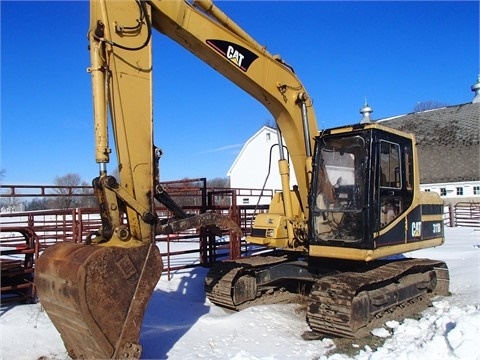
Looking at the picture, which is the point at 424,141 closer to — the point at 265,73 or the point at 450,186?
the point at 450,186

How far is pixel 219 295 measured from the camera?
6922 mm

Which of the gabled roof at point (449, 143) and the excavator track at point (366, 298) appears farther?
the gabled roof at point (449, 143)

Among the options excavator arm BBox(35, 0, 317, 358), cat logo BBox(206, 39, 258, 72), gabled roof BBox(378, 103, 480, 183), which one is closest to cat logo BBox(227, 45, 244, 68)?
cat logo BBox(206, 39, 258, 72)

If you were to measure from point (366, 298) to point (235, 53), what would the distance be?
364cm

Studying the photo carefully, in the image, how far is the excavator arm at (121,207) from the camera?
3867 mm

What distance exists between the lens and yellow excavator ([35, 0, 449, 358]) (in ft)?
13.2

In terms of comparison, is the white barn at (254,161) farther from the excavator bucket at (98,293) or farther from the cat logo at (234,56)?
the excavator bucket at (98,293)

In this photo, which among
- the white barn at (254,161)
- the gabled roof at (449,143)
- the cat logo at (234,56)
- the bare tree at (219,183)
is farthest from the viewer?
the bare tree at (219,183)

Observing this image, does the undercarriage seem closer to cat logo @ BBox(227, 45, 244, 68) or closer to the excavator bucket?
the excavator bucket

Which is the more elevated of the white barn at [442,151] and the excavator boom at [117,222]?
the white barn at [442,151]

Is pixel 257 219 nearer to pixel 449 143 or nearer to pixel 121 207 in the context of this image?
pixel 121 207

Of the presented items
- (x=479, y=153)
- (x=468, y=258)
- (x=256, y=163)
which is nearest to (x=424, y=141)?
(x=479, y=153)

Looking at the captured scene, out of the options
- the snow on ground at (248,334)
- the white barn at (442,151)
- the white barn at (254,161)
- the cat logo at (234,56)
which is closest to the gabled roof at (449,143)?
the white barn at (442,151)

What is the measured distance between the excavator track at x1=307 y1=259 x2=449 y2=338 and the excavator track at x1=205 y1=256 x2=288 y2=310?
1387 millimetres
